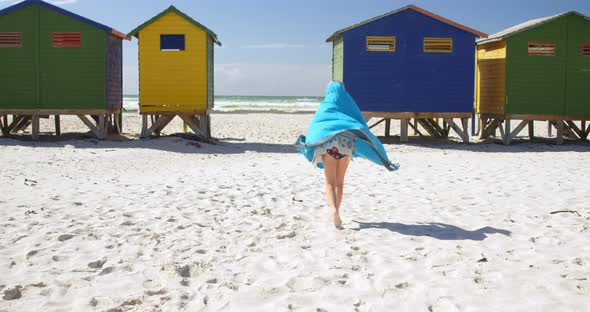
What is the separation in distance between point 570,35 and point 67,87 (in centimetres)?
1601

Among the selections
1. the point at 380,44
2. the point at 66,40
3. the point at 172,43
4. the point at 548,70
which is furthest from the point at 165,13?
the point at 548,70

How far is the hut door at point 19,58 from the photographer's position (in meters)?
17.5

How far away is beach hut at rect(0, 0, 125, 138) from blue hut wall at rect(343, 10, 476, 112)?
7789 millimetres

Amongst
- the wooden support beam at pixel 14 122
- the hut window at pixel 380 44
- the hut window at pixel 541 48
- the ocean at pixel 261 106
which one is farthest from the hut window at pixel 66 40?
the ocean at pixel 261 106

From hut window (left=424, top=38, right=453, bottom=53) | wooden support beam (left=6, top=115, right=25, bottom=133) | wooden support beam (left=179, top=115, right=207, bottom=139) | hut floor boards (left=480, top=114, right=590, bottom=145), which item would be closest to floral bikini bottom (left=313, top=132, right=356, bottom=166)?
hut window (left=424, top=38, right=453, bottom=53)

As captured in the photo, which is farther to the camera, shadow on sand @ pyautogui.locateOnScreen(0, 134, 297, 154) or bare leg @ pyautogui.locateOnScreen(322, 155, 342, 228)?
shadow on sand @ pyautogui.locateOnScreen(0, 134, 297, 154)

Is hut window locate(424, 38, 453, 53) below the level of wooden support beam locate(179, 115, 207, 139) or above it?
above

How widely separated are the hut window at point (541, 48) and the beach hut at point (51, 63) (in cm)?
1337

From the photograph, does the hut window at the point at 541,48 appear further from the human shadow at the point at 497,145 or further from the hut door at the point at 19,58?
the hut door at the point at 19,58

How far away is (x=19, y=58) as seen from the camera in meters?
17.7

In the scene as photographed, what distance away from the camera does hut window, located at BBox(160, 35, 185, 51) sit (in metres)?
18.0

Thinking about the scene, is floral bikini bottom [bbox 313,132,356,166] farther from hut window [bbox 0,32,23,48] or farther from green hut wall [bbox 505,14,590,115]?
hut window [bbox 0,32,23,48]

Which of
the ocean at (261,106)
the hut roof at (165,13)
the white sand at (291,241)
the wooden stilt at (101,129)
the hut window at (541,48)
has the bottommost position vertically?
the white sand at (291,241)

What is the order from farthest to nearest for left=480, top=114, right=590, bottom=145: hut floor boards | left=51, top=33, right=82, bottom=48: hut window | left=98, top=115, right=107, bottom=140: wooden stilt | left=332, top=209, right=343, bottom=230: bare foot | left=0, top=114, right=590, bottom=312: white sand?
left=480, top=114, right=590, bottom=145: hut floor boards, left=98, top=115, right=107, bottom=140: wooden stilt, left=51, top=33, right=82, bottom=48: hut window, left=332, top=209, right=343, bottom=230: bare foot, left=0, top=114, right=590, bottom=312: white sand
